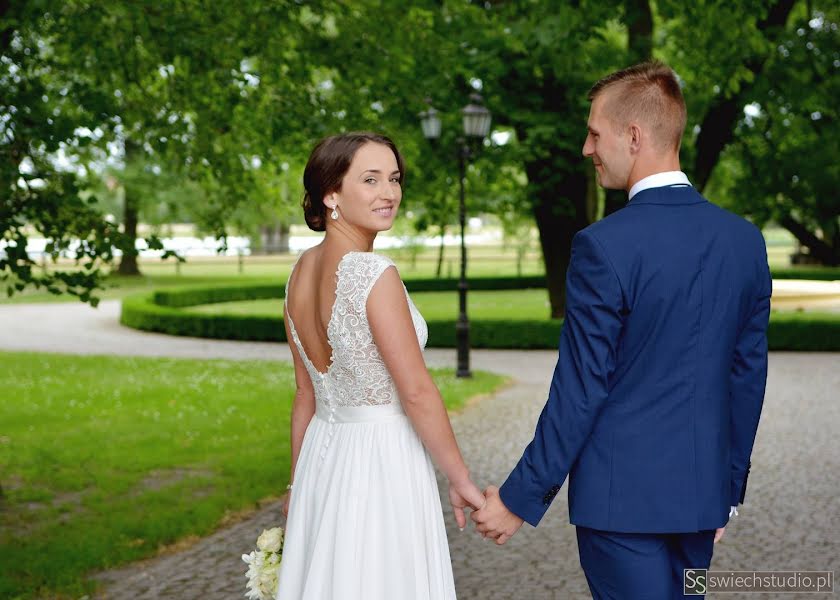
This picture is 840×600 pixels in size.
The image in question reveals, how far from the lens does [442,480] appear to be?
881 centimetres

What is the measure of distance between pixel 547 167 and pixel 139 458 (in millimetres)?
10717

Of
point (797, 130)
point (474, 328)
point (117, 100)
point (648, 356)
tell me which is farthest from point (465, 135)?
point (797, 130)

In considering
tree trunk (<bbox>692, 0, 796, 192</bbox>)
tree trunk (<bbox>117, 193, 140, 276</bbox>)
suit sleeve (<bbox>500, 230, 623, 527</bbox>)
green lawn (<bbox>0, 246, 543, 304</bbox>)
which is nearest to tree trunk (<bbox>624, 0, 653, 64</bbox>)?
tree trunk (<bbox>692, 0, 796, 192</bbox>)

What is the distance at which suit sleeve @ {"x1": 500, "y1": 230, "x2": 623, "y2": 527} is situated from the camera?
277cm

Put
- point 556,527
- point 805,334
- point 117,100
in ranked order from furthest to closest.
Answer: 1. point 805,334
2. point 117,100
3. point 556,527

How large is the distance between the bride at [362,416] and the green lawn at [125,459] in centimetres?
297

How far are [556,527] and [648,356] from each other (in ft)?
15.5

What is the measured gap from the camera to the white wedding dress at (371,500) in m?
3.35

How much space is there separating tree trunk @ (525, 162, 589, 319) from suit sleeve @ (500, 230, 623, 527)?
627 inches

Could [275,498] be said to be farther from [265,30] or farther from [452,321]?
[452,321]

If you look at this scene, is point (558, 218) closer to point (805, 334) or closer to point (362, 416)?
point (805, 334)

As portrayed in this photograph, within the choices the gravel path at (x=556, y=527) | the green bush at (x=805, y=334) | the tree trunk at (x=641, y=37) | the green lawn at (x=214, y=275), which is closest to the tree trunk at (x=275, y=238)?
the green lawn at (x=214, y=275)

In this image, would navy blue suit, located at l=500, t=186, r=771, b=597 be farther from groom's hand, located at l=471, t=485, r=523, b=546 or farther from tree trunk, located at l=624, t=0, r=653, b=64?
tree trunk, located at l=624, t=0, r=653, b=64

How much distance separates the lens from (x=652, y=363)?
111 inches
